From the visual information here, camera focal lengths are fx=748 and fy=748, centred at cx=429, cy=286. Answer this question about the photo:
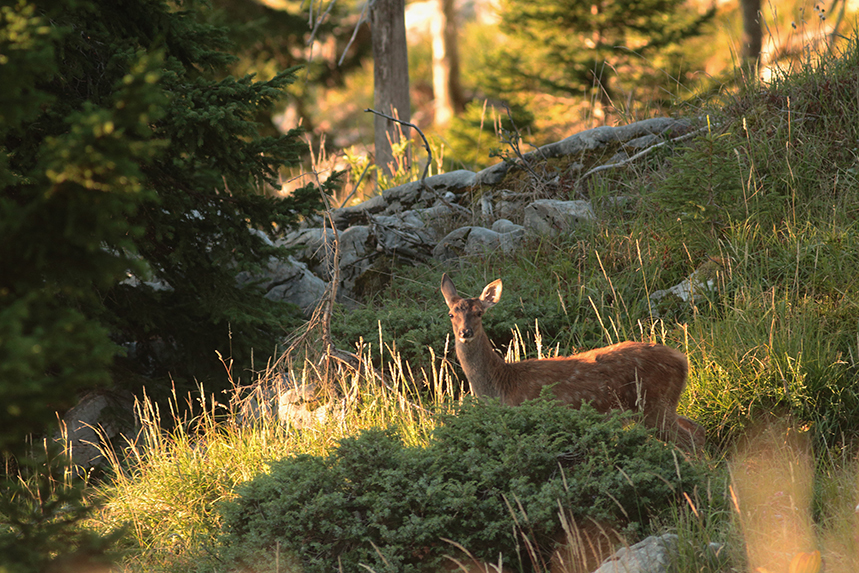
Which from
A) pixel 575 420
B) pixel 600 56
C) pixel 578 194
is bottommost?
pixel 575 420

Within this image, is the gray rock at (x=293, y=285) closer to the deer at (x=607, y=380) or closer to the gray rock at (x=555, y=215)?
the gray rock at (x=555, y=215)

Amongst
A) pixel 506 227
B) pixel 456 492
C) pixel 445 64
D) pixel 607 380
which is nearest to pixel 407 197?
pixel 506 227

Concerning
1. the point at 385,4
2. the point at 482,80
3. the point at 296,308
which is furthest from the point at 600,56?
the point at 296,308

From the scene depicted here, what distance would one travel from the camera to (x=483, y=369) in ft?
17.2

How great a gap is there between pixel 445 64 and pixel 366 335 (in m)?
21.1

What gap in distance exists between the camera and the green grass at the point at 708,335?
4.22m

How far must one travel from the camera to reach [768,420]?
5.02 metres

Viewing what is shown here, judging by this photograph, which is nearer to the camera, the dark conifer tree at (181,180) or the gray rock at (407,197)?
the dark conifer tree at (181,180)

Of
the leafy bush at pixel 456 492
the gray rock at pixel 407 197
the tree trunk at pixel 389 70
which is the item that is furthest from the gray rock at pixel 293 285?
the tree trunk at pixel 389 70

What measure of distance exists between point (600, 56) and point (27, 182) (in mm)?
13639

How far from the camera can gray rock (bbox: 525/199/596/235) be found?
7.91 m

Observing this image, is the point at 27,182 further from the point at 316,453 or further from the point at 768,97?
the point at 768,97

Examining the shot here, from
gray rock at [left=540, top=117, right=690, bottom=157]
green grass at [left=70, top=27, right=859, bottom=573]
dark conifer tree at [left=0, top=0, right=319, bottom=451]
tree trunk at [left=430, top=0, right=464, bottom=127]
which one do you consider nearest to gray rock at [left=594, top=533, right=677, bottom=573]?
green grass at [left=70, top=27, right=859, bottom=573]

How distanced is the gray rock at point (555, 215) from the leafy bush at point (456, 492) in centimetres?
386
